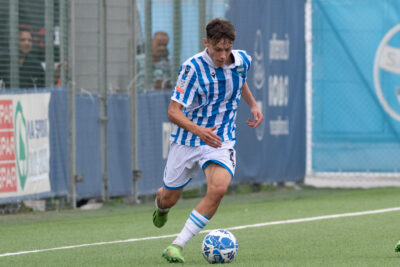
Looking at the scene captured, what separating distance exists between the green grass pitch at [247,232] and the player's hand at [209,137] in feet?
2.96

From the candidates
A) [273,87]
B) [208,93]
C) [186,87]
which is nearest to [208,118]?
[208,93]

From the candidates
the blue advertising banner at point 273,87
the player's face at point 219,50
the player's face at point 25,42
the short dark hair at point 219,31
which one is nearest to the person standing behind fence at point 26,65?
the player's face at point 25,42

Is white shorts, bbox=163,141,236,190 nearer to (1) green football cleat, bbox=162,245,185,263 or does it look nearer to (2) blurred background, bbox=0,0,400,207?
(1) green football cleat, bbox=162,245,185,263

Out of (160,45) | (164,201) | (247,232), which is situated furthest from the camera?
(160,45)

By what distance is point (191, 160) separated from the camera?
7.51 metres

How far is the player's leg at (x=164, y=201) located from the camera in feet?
26.0

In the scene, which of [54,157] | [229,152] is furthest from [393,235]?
[54,157]

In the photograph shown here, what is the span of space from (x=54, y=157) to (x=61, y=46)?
1.45 metres

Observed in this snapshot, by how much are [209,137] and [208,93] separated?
49 centimetres

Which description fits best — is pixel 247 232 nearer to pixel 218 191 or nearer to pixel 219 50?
pixel 218 191

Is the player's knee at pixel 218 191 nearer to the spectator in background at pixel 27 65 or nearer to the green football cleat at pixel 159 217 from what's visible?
the green football cleat at pixel 159 217

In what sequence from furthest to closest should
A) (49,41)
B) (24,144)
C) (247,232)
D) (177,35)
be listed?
(177,35)
(49,41)
(24,144)
(247,232)

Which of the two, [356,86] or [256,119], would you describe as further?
[356,86]

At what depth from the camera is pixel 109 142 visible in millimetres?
12961
